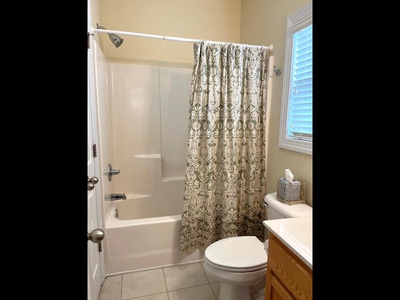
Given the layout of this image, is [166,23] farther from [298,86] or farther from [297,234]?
[297,234]

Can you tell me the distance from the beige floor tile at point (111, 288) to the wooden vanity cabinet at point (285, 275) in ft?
3.70

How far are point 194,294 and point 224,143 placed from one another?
115cm

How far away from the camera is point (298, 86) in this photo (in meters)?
1.61

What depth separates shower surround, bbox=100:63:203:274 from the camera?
237cm

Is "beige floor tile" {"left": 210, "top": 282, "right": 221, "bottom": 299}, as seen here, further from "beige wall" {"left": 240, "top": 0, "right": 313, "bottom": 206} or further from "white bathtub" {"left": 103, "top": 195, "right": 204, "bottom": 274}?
"beige wall" {"left": 240, "top": 0, "right": 313, "bottom": 206}

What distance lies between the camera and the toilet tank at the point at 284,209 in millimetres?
1367

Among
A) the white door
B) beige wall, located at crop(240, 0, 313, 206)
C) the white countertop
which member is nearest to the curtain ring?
beige wall, located at crop(240, 0, 313, 206)

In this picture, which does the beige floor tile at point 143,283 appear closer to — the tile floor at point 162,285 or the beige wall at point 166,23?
the tile floor at point 162,285

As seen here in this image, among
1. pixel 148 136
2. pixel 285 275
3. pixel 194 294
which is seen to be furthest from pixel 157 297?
pixel 148 136
